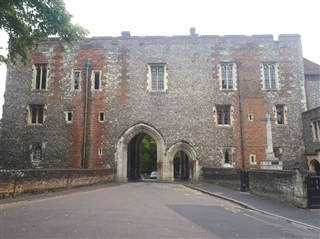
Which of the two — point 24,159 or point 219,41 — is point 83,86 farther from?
point 219,41

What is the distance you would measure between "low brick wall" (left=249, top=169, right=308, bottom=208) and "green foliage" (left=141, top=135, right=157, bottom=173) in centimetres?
3388

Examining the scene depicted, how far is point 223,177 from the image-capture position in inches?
701

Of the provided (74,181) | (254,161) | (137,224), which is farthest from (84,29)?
(254,161)

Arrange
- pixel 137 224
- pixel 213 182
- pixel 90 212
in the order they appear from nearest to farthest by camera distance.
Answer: pixel 137 224 < pixel 90 212 < pixel 213 182

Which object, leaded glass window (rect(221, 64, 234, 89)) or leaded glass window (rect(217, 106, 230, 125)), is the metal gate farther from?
leaded glass window (rect(221, 64, 234, 89))

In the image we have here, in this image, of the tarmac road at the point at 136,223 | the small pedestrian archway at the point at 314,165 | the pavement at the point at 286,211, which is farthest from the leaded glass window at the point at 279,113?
the tarmac road at the point at 136,223

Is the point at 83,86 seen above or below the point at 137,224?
above

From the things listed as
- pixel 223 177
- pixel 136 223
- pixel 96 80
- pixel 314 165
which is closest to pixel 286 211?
pixel 136 223

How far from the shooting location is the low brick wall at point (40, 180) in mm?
10398

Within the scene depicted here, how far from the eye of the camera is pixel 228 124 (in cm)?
2202

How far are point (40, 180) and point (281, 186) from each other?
384 inches

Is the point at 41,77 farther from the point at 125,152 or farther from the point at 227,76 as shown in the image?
the point at 227,76

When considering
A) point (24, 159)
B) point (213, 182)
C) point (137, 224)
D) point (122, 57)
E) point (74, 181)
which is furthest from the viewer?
point (122, 57)

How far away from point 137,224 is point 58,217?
6.90 feet
